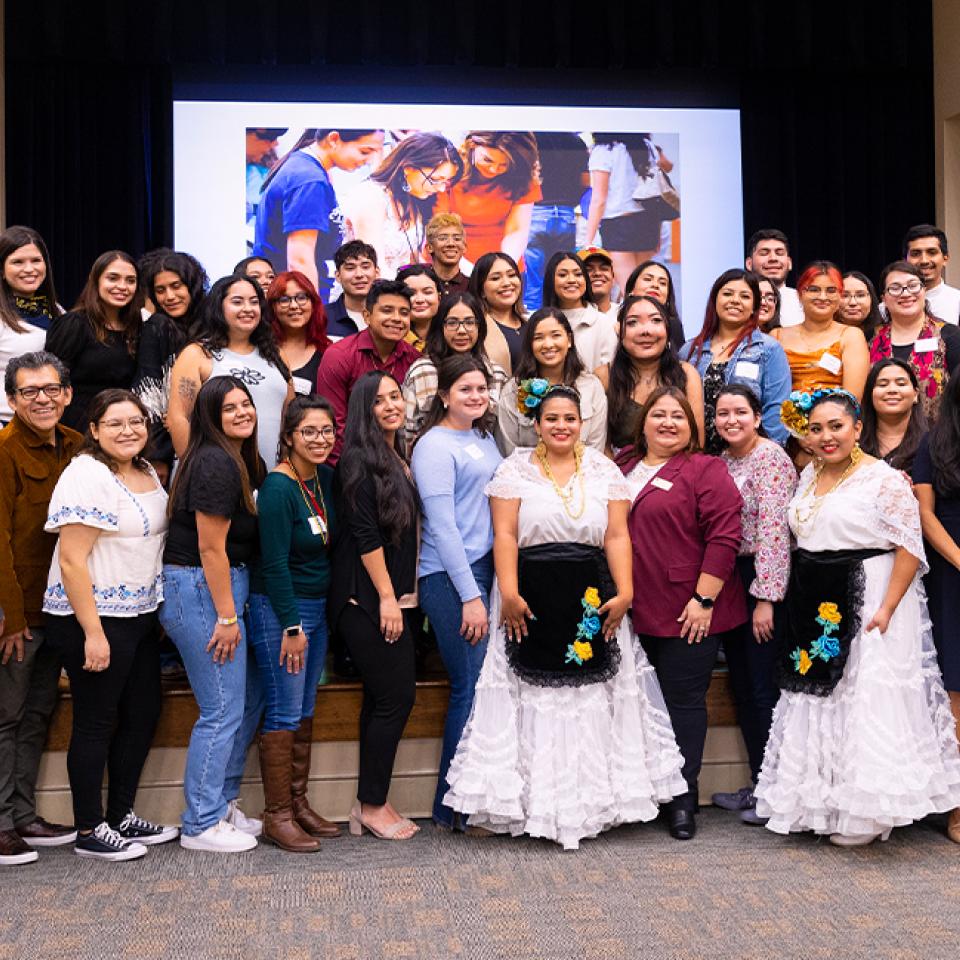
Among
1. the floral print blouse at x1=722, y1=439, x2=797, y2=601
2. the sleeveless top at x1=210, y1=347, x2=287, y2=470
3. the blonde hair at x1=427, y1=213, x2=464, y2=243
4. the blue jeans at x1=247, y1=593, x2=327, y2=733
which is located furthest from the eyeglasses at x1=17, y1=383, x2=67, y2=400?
the floral print blouse at x1=722, y1=439, x2=797, y2=601

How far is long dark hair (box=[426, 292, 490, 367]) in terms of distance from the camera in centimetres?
421

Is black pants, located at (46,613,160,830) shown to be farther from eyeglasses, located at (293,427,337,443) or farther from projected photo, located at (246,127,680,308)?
projected photo, located at (246,127,680,308)

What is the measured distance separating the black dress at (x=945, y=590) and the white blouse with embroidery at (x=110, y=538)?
Result: 239 centimetres

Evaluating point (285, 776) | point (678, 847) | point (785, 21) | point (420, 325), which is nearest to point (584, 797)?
point (678, 847)

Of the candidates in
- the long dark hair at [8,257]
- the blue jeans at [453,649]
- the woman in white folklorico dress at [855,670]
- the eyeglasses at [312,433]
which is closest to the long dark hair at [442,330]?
the eyeglasses at [312,433]

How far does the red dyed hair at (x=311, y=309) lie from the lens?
4.51 metres

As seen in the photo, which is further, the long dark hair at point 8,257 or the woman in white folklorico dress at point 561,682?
the long dark hair at point 8,257

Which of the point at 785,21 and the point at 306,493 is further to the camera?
the point at 785,21

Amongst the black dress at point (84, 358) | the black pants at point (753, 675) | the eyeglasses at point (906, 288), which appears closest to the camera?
the black pants at point (753, 675)

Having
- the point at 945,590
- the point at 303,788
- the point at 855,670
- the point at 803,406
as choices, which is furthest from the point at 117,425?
the point at 945,590

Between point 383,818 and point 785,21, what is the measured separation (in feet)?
19.4

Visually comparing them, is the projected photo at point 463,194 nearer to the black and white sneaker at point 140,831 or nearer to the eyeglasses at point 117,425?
the eyeglasses at point 117,425

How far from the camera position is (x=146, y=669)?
3.74 m

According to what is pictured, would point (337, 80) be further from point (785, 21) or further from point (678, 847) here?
point (678, 847)
